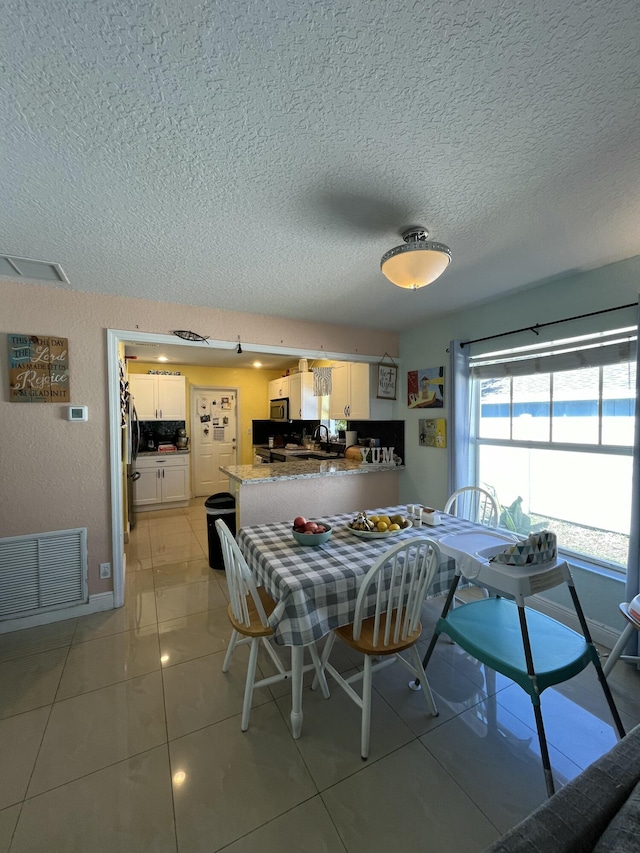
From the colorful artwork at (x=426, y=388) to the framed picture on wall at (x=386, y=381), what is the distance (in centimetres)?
18

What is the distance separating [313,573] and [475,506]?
1.80 metres

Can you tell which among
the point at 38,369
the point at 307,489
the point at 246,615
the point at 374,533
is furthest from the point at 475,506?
the point at 38,369

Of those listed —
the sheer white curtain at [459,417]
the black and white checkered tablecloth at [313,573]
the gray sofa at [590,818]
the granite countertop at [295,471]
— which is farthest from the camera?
the granite countertop at [295,471]

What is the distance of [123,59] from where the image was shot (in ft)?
→ 2.95

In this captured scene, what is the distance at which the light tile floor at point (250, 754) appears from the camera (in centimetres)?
120

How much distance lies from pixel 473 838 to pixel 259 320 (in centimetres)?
334

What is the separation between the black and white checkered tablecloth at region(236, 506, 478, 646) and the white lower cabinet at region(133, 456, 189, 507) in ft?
12.3

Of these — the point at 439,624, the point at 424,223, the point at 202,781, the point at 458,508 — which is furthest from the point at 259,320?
the point at 202,781

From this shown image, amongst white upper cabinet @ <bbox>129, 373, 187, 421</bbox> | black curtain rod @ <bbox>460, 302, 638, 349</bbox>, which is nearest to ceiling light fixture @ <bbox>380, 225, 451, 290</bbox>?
black curtain rod @ <bbox>460, 302, 638, 349</bbox>

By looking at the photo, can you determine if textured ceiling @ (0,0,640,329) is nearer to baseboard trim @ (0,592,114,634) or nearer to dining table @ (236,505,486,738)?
dining table @ (236,505,486,738)

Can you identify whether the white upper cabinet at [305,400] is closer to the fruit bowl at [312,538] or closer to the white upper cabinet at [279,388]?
the white upper cabinet at [279,388]

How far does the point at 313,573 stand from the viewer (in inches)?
61.8

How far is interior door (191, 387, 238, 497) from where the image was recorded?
6.04 metres

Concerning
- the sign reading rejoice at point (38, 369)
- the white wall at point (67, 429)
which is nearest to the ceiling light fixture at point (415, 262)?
the white wall at point (67, 429)
